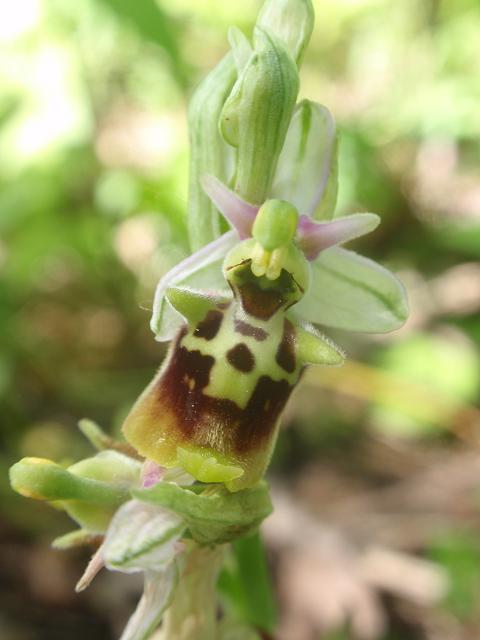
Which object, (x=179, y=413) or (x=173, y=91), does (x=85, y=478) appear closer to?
(x=179, y=413)

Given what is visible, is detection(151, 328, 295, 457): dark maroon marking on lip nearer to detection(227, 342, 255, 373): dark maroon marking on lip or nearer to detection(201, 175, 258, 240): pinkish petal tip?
detection(227, 342, 255, 373): dark maroon marking on lip

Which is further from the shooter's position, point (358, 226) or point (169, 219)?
point (169, 219)

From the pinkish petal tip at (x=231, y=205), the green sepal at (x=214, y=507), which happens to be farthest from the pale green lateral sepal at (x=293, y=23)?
the green sepal at (x=214, y=507)

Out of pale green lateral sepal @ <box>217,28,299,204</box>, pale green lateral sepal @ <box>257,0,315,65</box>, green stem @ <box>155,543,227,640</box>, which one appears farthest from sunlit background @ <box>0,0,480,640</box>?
pale green lateral sepal @ <box>217,28,299,204</box>

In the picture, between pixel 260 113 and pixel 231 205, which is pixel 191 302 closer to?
pixel 231 205

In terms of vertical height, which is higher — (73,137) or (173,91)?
(73,137)

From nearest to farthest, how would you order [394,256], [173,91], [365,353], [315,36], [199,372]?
[199,372], [365,353], [394,256], [173,91], [315,36]

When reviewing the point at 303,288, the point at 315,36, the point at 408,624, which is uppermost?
the point at 303,288

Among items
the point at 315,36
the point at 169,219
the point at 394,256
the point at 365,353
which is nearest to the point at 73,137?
the point at 169,219
